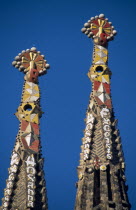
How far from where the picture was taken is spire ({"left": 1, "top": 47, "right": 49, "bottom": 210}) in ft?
100

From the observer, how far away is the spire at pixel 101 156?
28672mm

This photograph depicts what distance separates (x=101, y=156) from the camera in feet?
99.7

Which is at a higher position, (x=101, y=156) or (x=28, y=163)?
(x=28, y=163)

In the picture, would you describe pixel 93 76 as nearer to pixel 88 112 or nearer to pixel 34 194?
pixel 88 112

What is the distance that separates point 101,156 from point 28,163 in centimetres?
398

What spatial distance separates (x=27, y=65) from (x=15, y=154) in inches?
298

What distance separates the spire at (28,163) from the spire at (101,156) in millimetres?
2367

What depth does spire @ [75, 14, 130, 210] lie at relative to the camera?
28672 mm

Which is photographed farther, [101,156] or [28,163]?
[28,163]

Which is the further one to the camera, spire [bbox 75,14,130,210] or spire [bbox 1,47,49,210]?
spire [bbox 1,47,49,210]

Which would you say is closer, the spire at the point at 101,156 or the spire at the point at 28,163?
the spire at the point at 101,156

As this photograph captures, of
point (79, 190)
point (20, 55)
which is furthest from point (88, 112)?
point (20, 55)

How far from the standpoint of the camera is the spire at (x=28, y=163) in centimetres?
3055

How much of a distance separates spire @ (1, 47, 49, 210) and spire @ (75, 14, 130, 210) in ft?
7.76
